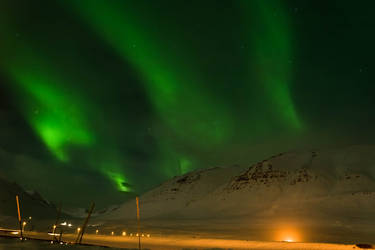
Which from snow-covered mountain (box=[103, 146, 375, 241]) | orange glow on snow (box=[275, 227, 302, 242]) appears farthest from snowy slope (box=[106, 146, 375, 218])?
orange glow on snow (box=[275, 227, 302, 242])

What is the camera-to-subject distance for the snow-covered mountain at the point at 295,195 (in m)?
102

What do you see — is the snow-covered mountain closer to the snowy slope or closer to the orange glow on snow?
the snowy slope

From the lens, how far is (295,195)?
133125 millimetres

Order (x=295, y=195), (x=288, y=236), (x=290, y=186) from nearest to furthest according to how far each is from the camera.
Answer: (x=288, y=236) → (x=295, y=195) → (x=290, y=186)

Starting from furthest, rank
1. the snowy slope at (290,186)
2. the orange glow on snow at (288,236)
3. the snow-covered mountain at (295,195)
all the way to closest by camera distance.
→ the snowy slope at (290,186) < the snow-covered mountain at (295,195) < the orange glow on snow at (288,236)

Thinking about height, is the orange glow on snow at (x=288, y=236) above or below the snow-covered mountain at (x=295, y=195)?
below

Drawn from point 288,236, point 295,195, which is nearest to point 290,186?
point 295,195

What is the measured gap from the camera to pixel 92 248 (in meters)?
36.0

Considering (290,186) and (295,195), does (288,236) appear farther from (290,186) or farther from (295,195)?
(290,186)

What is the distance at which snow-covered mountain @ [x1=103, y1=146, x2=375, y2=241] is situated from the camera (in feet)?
336

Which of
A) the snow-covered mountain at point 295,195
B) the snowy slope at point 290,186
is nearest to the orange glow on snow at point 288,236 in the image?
the snow-covered mountain at point 295,195

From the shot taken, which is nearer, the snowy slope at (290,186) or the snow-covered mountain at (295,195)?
the snow-covered mountain at (295,195)

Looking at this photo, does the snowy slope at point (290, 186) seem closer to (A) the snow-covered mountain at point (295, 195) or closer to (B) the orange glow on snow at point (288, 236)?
(A) the snow-covered mountain at point (295, 195)

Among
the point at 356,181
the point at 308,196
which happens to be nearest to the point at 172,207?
the point at 308,196
